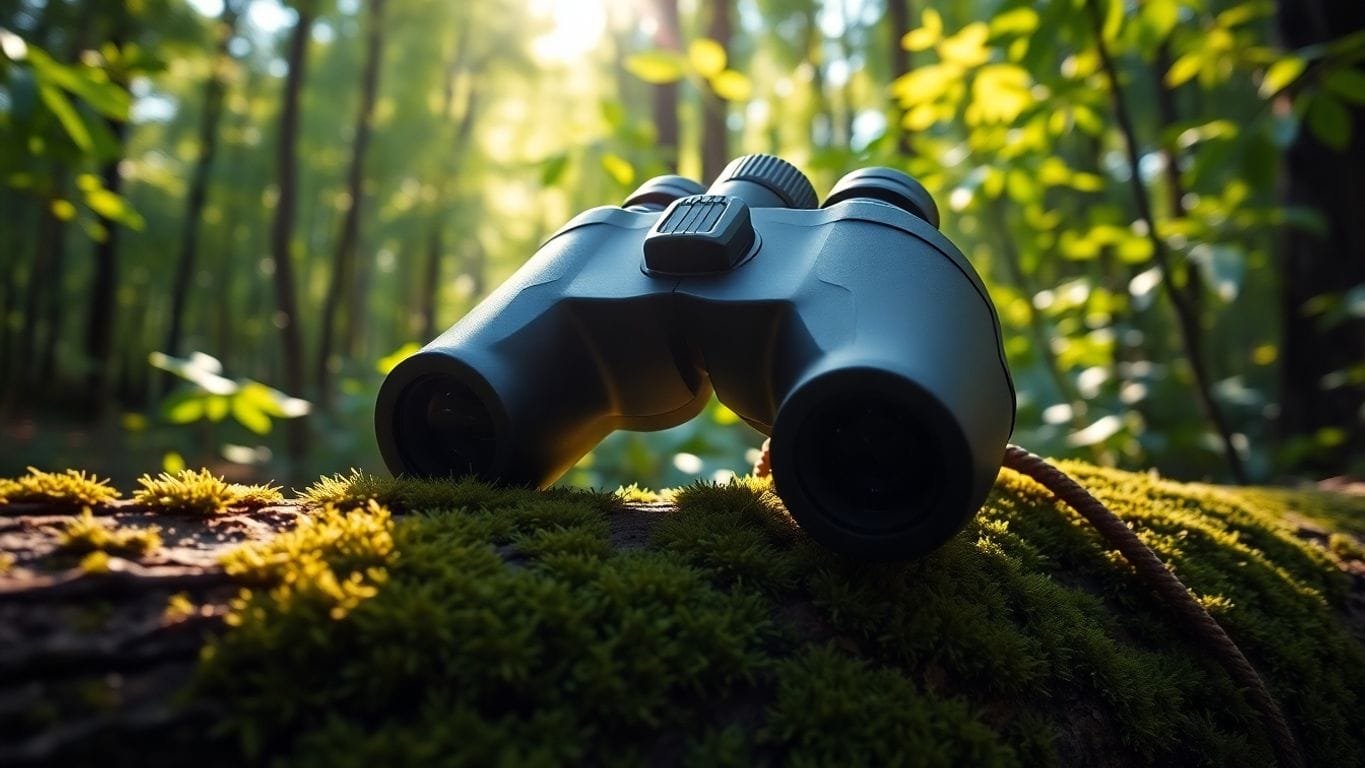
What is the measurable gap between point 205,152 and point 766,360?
12.1 m

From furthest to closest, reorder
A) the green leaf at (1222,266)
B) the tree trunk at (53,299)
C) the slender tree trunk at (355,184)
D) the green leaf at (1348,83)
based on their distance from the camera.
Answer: the tree trunk at (53,299)
the slender tree trunk at (355,184)
the green leaf at (1222,266)
the green leaf at (1348,83)

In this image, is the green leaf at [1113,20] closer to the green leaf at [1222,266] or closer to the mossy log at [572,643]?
the green leaf at [1222,266]

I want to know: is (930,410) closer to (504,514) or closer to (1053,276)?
(504,514)

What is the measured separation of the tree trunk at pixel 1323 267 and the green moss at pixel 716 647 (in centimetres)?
318

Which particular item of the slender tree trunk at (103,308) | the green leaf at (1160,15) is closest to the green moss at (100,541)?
the green leaf at (1160,15)

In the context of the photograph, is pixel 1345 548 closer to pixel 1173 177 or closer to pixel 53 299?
pixel 1173 177

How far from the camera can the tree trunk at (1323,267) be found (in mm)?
3541

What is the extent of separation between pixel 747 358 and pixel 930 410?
1.11 ft

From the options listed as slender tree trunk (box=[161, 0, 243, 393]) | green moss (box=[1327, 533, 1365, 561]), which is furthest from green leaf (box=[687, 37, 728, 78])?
slender tree trunk (box=[161, 0, 243, 393])

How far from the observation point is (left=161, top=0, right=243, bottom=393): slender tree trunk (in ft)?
31.4

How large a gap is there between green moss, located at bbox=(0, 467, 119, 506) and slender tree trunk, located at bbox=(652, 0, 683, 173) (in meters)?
4.10

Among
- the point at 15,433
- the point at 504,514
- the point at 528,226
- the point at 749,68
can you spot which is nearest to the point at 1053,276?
the point at 749,68

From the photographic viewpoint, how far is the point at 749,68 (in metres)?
12.6

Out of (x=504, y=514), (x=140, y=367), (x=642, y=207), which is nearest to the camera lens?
(x=504, y=514)
